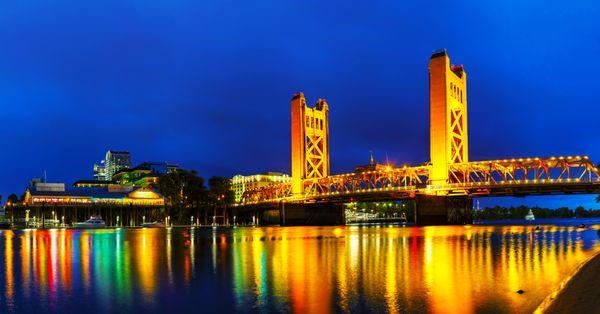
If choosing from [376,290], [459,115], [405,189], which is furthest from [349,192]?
[376,290]

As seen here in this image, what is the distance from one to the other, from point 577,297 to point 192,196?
169036 millimetres

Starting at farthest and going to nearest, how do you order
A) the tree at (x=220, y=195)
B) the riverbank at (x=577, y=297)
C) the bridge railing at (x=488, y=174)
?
the tree at (x=220, y=195)
the bridge railing at (x=488, y=174)
the riverbank at (x=577, y=297)

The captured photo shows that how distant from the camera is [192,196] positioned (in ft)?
594

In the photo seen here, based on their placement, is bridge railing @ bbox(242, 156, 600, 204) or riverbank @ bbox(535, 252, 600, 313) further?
bridge railing @ bbox(242, 156, 600, 204)

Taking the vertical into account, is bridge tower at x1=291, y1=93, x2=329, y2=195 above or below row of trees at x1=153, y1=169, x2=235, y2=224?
above

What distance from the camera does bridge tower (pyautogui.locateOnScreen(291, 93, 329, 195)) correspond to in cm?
16825

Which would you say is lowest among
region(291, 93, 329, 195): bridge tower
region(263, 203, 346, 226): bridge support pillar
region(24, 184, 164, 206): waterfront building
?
region(263, 203, 346, 226): bridge support pillar

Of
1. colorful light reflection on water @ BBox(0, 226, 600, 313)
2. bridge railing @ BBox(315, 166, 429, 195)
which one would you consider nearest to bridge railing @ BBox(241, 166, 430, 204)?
bridge railing @ BBox(315, 166, 429, 195)

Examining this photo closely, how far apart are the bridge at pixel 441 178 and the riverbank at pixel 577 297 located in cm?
8836

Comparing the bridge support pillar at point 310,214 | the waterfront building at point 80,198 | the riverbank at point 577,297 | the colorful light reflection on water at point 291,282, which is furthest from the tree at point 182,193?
the riverbank at point 577,297

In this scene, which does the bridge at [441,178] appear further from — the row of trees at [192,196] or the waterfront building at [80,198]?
the waterfront building at [80,198]

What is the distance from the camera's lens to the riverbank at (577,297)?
48.4ft

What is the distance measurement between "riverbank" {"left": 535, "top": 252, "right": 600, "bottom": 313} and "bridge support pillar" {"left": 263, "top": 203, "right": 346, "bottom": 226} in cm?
13653

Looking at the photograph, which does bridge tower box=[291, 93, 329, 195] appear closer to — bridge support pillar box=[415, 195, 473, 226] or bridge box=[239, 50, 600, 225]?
bridge box=[239, 50, 600, 225]
